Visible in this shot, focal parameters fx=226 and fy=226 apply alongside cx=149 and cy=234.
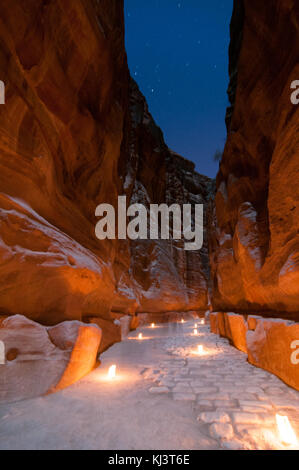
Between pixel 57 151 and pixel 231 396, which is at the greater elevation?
pixel 57 151

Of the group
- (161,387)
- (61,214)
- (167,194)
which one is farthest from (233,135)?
(167,194)

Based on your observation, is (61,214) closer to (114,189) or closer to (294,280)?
(114,189)

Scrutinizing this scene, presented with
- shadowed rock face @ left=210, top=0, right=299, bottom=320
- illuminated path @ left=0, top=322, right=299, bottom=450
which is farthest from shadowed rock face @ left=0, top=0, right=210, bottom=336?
shadowed rock face @ left=210, top=0, right=299, bottom=320

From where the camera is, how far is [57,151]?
5.50 metres

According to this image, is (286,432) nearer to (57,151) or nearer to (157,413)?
(157,413)

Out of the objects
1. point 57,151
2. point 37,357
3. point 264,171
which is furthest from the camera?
point 264,171

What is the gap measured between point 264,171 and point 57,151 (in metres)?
5.87

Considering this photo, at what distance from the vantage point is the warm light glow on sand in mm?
1980

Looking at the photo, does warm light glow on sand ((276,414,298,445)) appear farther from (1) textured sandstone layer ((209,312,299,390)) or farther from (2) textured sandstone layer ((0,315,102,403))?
(2) textured sandstone layer ((0,315,102,403))

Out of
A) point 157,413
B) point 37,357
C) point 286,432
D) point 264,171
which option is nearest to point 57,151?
point 37,357

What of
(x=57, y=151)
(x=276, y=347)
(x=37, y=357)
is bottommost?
(x=276, y=347)

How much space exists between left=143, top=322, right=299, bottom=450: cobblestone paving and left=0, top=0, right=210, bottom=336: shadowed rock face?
2.40m

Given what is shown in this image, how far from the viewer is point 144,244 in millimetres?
19766
